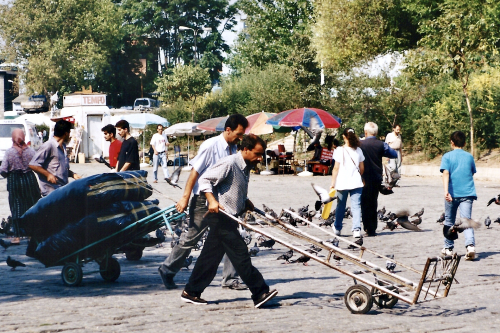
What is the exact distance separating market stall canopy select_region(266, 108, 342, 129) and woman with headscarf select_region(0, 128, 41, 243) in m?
15.5

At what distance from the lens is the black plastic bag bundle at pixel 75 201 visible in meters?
7.51

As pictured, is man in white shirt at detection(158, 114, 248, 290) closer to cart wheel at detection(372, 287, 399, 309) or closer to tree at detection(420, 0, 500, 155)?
cart wheel at detection(372, 287, 399, 309)

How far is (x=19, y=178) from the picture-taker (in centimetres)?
1049

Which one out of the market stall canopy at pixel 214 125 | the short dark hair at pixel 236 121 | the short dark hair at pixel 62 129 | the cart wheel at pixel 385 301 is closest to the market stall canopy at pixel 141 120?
the market stall canopy at pixel 214 125

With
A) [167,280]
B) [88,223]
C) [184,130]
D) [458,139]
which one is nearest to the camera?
[167,280]

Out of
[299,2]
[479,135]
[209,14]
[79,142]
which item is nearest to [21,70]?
[209,14]

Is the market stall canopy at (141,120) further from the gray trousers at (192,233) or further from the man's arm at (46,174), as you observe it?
the gray trousers at (192,233)

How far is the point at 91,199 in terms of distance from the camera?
7500 millimetres

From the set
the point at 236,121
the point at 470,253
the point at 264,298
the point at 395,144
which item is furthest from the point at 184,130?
the point at 264,298

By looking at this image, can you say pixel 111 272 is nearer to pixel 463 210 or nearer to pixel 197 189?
pixel 197 189

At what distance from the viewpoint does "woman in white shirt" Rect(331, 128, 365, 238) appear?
36.6ft

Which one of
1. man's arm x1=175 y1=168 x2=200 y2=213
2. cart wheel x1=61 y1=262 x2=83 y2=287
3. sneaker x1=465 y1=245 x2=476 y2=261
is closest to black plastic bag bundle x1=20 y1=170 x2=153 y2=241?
cart wheel x1=61 y1=262 x2=83 y2=287

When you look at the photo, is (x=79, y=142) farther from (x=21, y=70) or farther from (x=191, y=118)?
(x=21, y=70)

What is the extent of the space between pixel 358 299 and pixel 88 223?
2776mm
